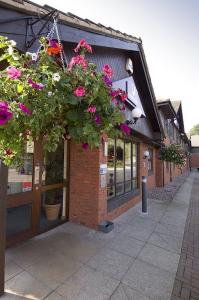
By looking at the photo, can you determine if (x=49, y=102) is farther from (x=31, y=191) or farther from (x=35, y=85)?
(x=31, y=191)

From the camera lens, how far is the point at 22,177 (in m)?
4.37

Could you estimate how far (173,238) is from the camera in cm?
512

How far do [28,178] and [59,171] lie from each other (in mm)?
1089

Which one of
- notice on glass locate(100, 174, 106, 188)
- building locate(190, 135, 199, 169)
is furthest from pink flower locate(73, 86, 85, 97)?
building locate(190, 135, 199, 169)

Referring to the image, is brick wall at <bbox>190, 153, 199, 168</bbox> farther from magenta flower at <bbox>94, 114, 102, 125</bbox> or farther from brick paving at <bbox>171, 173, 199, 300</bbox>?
magenta flower at <bbox>94, 114, 102, 125</bbox>

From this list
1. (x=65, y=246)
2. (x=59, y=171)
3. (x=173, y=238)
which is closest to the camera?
(x=65, y=246)

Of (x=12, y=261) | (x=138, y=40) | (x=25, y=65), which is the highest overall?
(x=138, y=40)

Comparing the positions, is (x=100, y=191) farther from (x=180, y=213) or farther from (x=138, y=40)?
(x=138, y=40)

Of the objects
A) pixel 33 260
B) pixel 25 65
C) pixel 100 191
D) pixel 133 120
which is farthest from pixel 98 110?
pixel 133 120

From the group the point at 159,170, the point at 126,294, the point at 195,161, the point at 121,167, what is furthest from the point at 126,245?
the point at 195,161

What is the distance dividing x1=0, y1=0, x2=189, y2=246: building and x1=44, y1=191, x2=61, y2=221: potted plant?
30mm

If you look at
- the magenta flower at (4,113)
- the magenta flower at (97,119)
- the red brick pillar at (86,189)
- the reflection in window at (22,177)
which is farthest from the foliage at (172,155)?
the magenta flower at (4,113)

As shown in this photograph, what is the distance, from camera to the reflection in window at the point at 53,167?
4991 millimetres

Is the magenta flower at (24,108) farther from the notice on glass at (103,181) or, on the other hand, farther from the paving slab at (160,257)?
the notice on glass at (103,181)
